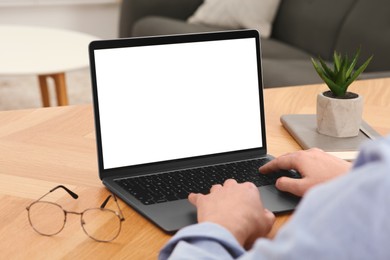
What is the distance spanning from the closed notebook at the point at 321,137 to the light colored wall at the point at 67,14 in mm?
3358

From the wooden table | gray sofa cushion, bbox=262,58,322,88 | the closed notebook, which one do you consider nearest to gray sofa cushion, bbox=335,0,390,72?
gray sofa cushion, bbox=262,58,322,88

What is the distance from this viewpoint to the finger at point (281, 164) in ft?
3.51

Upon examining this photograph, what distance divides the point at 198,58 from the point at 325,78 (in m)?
0.29

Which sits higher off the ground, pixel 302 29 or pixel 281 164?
pixel 281 164

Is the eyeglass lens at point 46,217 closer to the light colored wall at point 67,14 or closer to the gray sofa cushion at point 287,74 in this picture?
the gray sofa cushion at point 287,74

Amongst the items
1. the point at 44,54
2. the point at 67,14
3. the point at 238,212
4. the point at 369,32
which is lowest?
the point at 67,14

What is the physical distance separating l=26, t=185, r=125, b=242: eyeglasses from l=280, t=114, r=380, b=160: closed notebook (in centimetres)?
42

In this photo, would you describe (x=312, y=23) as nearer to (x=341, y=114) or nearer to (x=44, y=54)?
(x=44, y=54)

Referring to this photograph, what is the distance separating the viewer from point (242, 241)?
0.83 m

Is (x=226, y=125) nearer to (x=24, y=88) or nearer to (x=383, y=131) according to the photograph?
(x=383, y=131)

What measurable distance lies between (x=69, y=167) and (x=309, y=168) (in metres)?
0.41

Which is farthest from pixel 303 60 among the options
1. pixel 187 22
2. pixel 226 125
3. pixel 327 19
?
pixel 226 125

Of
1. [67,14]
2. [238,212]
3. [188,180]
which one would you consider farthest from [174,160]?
[67,14]

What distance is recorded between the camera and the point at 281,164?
42.7 inches
